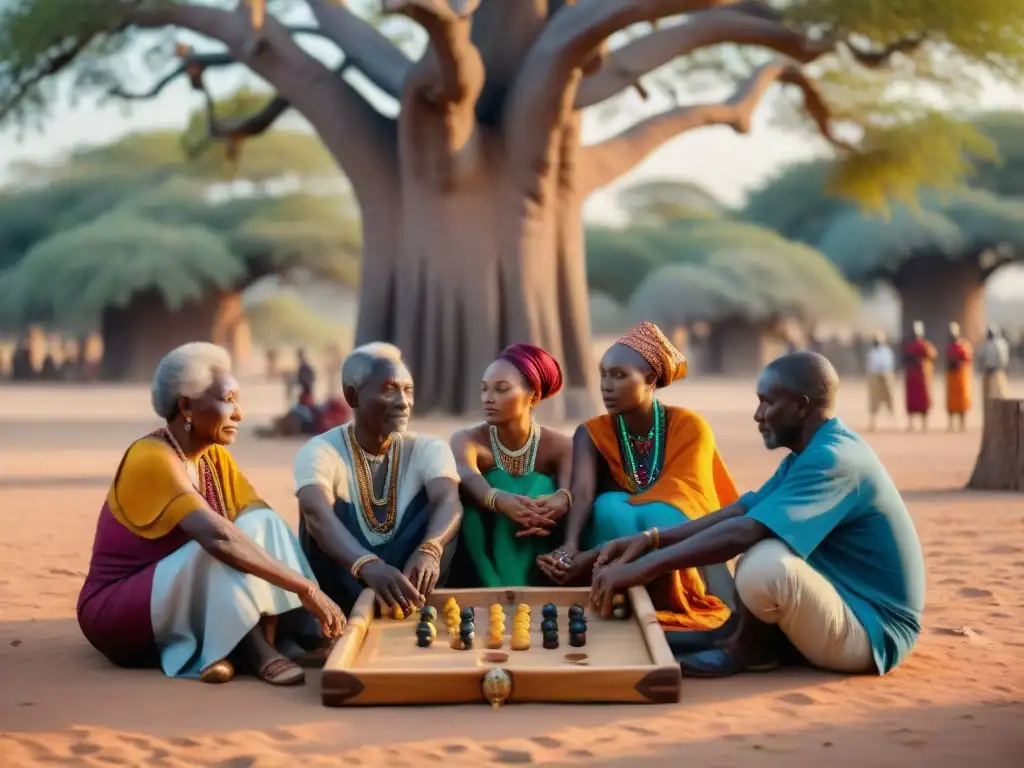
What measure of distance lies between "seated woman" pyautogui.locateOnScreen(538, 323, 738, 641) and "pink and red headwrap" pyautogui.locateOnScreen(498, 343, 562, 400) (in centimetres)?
26

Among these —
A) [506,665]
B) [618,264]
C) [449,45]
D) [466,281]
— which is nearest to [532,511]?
[506,665]

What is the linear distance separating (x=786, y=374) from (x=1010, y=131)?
4657 centimetres

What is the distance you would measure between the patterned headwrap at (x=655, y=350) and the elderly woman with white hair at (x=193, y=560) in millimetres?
1619

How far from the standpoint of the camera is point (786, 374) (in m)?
4.54

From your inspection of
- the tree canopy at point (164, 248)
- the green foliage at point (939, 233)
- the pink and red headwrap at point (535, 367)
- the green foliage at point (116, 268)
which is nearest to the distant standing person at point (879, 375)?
the pink and red headwrap at point (535, 367)

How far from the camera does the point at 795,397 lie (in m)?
4.53

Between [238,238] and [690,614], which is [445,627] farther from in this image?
[238,238]

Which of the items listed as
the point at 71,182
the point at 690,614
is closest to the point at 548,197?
the point at 690,614

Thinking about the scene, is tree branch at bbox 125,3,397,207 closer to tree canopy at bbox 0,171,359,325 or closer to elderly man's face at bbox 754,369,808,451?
elderly man's face at bbox 754,369,808,451

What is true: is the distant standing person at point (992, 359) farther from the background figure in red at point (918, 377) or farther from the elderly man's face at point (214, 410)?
the elderly man's face at point (214, 410)

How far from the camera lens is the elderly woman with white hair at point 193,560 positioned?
178 inches

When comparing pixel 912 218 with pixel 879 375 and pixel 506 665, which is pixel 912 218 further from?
pixel 506 665

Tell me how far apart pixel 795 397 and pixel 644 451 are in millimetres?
1057

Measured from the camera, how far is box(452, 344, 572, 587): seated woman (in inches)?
212
